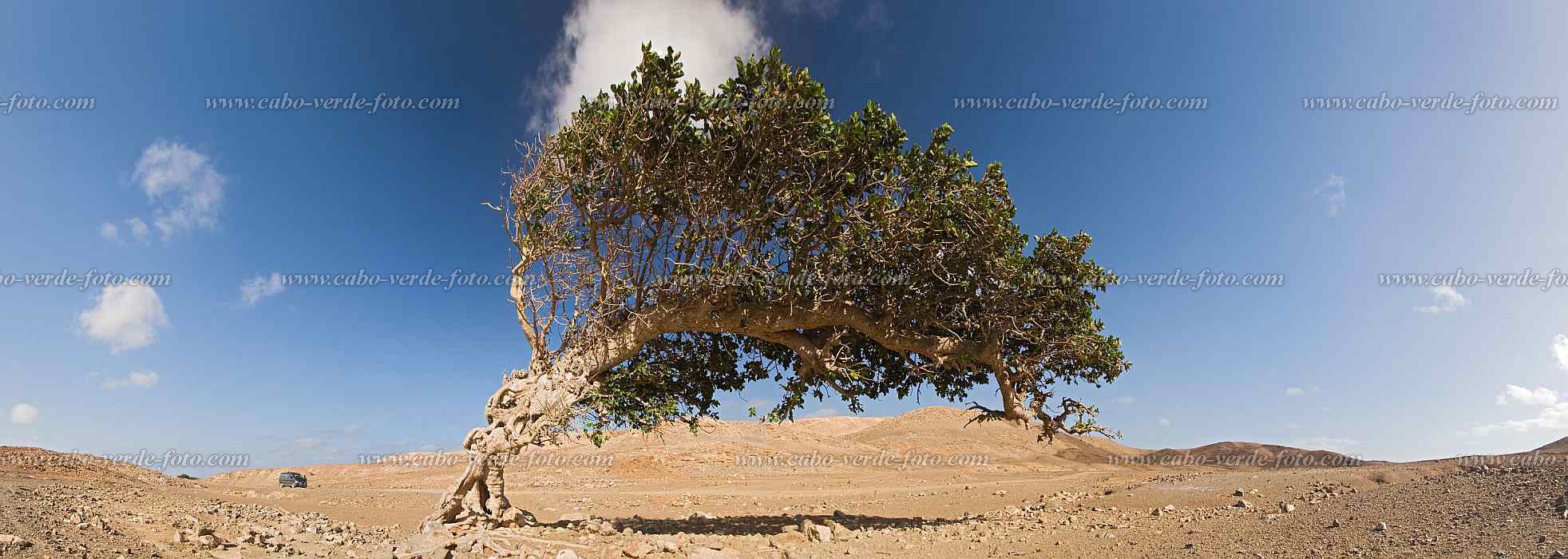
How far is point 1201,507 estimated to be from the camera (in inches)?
558

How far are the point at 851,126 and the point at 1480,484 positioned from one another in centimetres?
1129

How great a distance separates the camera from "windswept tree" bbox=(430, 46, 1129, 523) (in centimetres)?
1153

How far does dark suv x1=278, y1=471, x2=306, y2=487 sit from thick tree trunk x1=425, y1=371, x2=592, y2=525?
1179 inches

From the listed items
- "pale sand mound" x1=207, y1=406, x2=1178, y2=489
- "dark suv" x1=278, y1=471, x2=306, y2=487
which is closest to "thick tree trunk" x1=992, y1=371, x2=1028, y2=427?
"pale sand mound" x1=207, y1=406, x2=1178, y2=489

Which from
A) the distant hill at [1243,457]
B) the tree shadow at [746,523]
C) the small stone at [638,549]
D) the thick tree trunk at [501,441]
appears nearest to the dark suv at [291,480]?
the tree shadow at [746,523]

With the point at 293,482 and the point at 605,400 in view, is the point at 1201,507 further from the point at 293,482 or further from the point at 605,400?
the point at 293,482

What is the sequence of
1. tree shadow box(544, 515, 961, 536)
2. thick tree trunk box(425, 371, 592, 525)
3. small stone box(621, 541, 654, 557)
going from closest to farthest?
1. small stone box(621, 541, 654, 557)
2. thick tree trunk box(425, 371, 592, 525)
3. tree shadow box(544, 515, 961, 536)

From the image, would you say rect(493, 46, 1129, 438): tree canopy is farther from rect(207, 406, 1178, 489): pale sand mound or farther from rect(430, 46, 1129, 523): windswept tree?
rect(207, 406, 1178, 489): pale sand mound

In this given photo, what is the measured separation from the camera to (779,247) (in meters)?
12.6

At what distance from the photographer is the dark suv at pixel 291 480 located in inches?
1359

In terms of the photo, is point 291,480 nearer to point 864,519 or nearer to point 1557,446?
point 864,519

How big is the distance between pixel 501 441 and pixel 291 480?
31.4 m

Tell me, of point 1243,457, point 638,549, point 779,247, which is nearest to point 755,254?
point 779,247

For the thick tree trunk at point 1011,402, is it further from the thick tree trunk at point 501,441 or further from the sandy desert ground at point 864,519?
the thick tree trunk at point 501,441
